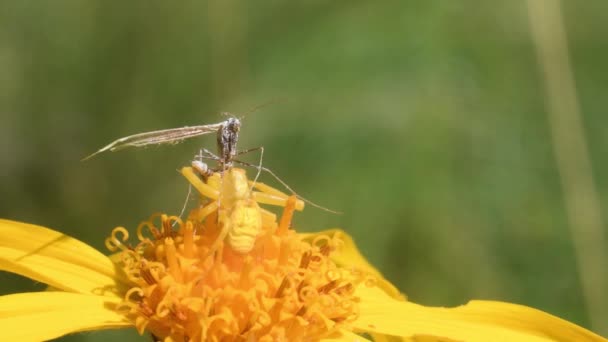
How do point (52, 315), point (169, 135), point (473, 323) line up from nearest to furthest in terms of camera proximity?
1. point (52, 315)
2. point (169, 135)
3. point (473, 323)

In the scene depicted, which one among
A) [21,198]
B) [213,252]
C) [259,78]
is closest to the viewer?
[213,252]

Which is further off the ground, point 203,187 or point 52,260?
point 203,187

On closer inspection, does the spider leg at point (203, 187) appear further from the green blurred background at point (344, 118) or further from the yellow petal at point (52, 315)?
the green blurred background at point (344, 118)

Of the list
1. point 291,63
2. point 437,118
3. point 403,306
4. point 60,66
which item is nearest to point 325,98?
point 291,63

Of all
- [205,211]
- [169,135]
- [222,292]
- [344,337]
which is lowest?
[344,337]

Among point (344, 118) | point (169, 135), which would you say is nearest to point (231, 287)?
point (169, 135)

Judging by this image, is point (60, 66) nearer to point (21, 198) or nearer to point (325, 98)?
point (21, 198)

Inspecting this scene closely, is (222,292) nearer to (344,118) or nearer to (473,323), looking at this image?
(473,323)
